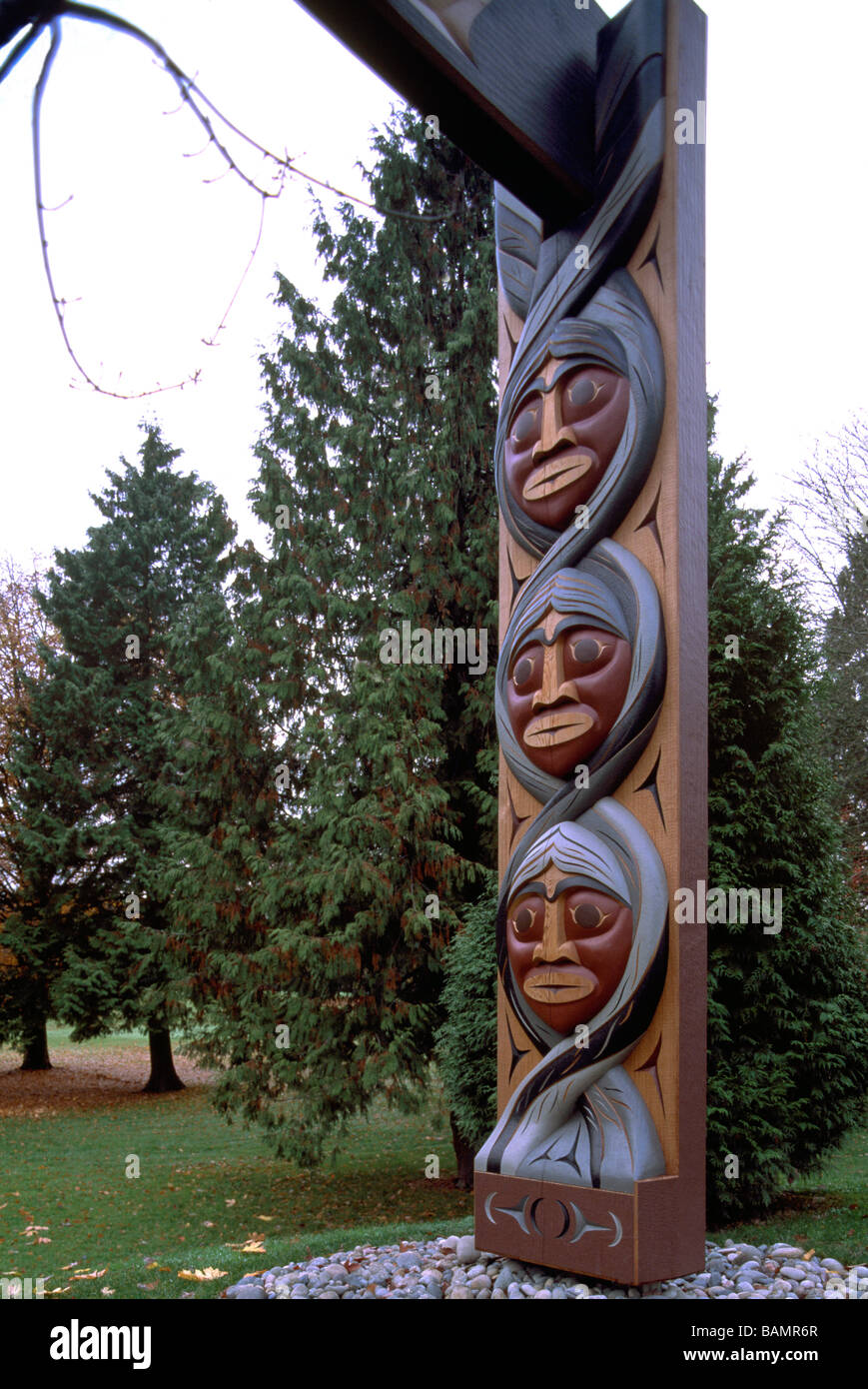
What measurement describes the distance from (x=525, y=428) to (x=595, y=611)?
35.3 inches

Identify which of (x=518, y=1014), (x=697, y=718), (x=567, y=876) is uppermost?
(x=697, y=718)

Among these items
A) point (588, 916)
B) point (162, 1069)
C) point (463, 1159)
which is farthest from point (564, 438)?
point (162, 1069)

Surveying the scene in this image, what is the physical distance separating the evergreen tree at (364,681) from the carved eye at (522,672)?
4239 mm

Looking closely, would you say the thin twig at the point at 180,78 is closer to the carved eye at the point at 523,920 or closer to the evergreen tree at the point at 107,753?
the carved eye at the point at 523,920

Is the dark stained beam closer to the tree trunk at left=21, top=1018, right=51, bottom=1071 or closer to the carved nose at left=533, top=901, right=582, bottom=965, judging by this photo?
the carved nose at left=533, top=901, right=582, bottom=965

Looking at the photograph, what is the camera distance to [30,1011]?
15.4 metres

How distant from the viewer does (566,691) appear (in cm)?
405

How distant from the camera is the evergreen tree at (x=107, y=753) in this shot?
14750 mm

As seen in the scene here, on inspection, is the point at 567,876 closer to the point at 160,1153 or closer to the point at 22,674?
the point at 160,1153

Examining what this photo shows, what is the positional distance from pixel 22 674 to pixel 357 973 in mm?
9339

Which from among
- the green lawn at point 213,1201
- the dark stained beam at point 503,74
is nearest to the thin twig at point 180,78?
the dark stained beam at point 503,74

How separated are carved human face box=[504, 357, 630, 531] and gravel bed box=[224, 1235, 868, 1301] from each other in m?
2.69

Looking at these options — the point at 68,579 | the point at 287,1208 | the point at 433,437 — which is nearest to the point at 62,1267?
the point at 287,1208

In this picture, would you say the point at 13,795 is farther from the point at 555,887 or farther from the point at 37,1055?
the point at 555,887
